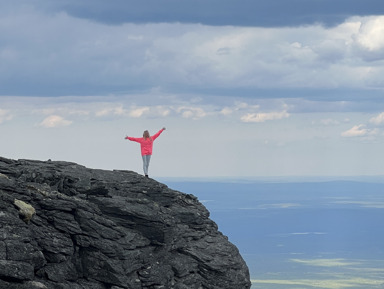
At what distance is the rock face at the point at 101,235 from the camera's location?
43844 millimetres

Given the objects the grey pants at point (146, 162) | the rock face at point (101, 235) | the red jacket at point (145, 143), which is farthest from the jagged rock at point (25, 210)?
the red jacket at point (145, 143)

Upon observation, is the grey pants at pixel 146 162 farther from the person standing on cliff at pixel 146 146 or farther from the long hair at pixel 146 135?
the long hair at pixel 146 135

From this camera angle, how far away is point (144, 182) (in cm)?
5744

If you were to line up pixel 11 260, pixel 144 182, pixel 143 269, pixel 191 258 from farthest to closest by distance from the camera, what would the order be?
pixel 144 182 → pixel 191 258 → pixel 143 269 → pixel 11 260

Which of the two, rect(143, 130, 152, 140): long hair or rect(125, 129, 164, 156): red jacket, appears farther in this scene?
rect(125, 129, 164, 156): red jacket

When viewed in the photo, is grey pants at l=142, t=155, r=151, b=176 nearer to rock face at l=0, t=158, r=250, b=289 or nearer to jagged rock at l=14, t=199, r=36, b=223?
rock face at l=0, t=158, r=250, b=289

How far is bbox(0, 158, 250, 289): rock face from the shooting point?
4384 centimetres

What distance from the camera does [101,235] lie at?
47656 mm

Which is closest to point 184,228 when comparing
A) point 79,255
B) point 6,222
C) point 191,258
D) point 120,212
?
point 191,258

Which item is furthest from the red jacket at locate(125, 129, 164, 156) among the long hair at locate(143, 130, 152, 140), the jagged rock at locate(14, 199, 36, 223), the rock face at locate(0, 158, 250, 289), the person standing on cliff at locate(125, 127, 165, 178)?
the jagged rock at locate(14, 199, 36, 223)

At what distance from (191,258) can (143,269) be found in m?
5.50

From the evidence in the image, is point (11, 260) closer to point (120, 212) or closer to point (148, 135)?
point (120, 212)

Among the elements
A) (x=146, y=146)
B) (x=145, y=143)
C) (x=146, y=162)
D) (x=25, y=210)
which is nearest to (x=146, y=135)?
(x=145, y=143)

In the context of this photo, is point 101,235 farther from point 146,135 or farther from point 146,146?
point 146,135
